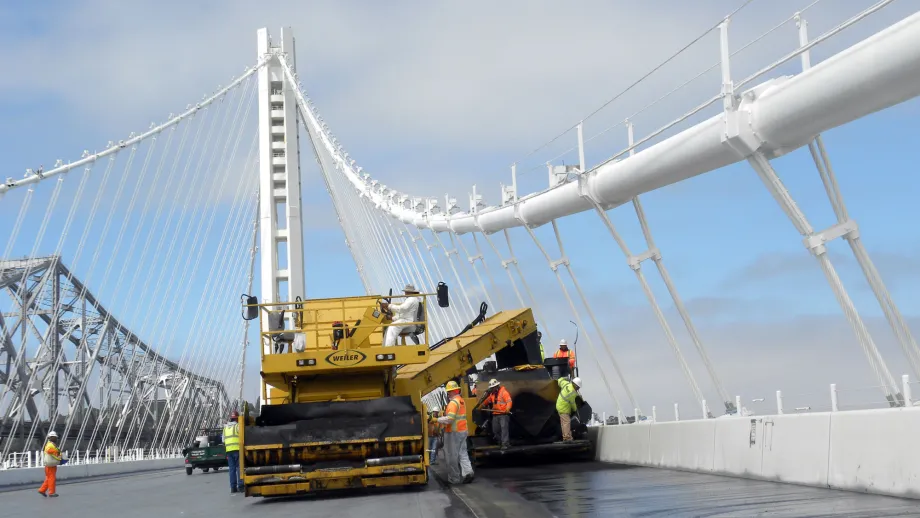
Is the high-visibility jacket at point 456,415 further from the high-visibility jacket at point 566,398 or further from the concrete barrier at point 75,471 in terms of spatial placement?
the concrete barrier at point 75,471

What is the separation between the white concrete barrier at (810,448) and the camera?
1003 centimetres

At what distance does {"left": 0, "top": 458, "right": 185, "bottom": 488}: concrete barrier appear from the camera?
104 feet

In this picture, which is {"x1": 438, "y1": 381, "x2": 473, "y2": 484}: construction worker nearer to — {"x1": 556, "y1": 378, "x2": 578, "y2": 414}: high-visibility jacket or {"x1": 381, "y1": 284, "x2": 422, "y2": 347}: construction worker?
{"x1": 381, "y1": 284, "x2": 422, "y2": 347}: construction worker

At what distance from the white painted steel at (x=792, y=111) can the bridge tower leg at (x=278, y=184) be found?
1924 centimetres

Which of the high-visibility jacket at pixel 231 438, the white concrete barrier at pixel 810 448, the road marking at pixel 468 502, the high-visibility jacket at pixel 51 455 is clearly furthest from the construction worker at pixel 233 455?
the white concrete barrier at pixel 810 448

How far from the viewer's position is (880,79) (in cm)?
1213

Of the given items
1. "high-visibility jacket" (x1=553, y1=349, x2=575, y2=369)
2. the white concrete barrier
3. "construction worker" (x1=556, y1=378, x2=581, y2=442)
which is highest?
"high-visibility jacket" (x1=553, y1=349, x2=575, y2=369)

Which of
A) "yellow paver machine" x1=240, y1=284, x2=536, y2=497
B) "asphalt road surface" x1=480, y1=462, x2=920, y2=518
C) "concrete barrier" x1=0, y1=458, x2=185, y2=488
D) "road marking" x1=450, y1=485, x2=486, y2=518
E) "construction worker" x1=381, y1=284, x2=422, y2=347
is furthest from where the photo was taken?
"concrete barrier" x1=0, y1=458, x2=185, y2=488

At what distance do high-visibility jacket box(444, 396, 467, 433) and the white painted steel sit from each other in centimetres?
485

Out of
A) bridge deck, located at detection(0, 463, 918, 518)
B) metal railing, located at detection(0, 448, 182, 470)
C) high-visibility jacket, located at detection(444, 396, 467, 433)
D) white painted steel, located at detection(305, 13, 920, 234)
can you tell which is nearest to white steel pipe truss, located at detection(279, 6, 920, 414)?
white painted steel, located at detection(305, 13, 920, 234)

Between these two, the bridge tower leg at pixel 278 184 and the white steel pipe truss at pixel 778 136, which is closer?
the white steel pipe truss at pixel 778 136

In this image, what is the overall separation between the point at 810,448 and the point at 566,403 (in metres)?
8.13

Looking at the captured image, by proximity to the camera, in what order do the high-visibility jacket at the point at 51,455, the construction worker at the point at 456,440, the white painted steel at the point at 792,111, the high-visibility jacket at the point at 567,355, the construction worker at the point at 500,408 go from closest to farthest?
the white painted steel at the point at 792,111
the construction worker at the point at 456,440
the construction worker at the point at 500,408
the high-visibility jacket at the point at 567,355
the high-visibility jacket at the point at 51,455

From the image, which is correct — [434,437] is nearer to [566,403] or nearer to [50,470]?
[50,470]
